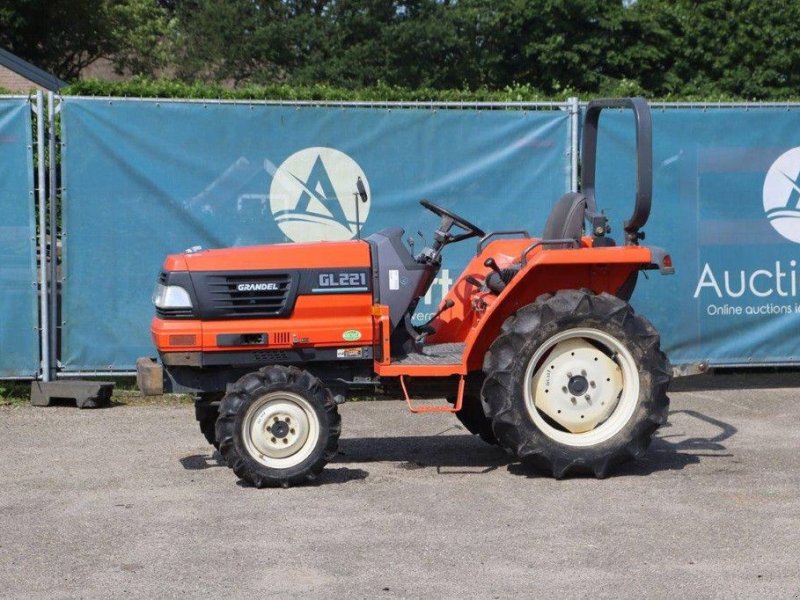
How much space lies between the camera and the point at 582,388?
7.57m

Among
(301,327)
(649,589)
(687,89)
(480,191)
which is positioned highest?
(687,89)

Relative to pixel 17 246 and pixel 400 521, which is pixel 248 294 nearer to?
pixel 400 521

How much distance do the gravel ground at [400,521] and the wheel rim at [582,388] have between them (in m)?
0.34

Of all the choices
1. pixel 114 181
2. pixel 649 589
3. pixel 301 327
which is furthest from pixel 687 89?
pixel 649 589

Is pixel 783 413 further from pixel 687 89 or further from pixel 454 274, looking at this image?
pixel 687 89

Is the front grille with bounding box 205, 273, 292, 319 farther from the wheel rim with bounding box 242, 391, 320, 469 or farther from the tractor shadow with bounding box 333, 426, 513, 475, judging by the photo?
the tractor shadow with bounding box 333, 426, 513, 475

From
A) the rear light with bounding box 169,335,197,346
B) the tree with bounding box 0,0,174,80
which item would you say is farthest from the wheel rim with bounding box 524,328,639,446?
the tree with bounding box 0,0,174,80

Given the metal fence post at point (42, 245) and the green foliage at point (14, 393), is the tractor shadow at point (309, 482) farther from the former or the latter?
the green foliage at point (14, 393)

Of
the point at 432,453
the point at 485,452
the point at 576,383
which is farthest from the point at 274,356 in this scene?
the point at 576,383

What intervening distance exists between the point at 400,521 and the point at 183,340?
1.81 meters

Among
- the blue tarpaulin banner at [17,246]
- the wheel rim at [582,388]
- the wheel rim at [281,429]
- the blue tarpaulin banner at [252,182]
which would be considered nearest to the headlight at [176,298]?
the wheel rim at [281,429]

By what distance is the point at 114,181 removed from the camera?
400 inches

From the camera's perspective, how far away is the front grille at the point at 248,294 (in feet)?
24.6

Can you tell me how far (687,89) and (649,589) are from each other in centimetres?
2708
